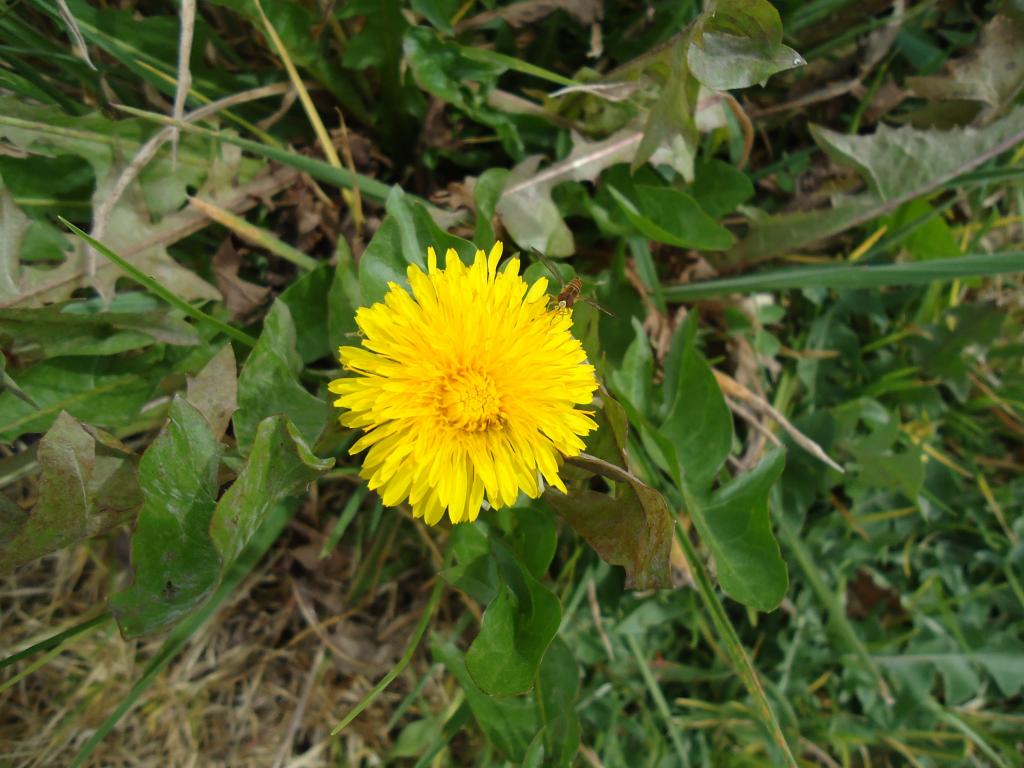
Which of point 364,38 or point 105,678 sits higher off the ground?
point 364,38

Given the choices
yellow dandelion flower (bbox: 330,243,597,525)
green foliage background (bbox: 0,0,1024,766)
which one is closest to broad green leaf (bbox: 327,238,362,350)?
green foliage background (bbox: 0,0,1024,766)

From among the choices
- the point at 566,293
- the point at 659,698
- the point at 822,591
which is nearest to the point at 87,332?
the point at 566,293

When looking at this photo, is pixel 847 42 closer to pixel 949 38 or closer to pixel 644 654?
pixel 949 38

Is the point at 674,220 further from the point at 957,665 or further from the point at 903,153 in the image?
the point at 957,665

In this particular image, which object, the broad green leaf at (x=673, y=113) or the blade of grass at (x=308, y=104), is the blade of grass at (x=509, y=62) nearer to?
the broad green leaf at (x=673, y=113)

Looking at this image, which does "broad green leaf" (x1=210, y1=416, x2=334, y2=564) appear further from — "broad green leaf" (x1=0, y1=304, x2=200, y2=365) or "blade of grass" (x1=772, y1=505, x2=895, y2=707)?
"blade of grass" (x1=772, y1=505, x2=895, y2=707)

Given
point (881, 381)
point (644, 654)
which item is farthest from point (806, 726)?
point (881, 381)

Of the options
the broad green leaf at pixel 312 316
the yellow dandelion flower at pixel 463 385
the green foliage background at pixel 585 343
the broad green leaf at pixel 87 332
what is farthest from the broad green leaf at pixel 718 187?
the broad green leaf at pixel 87 332
